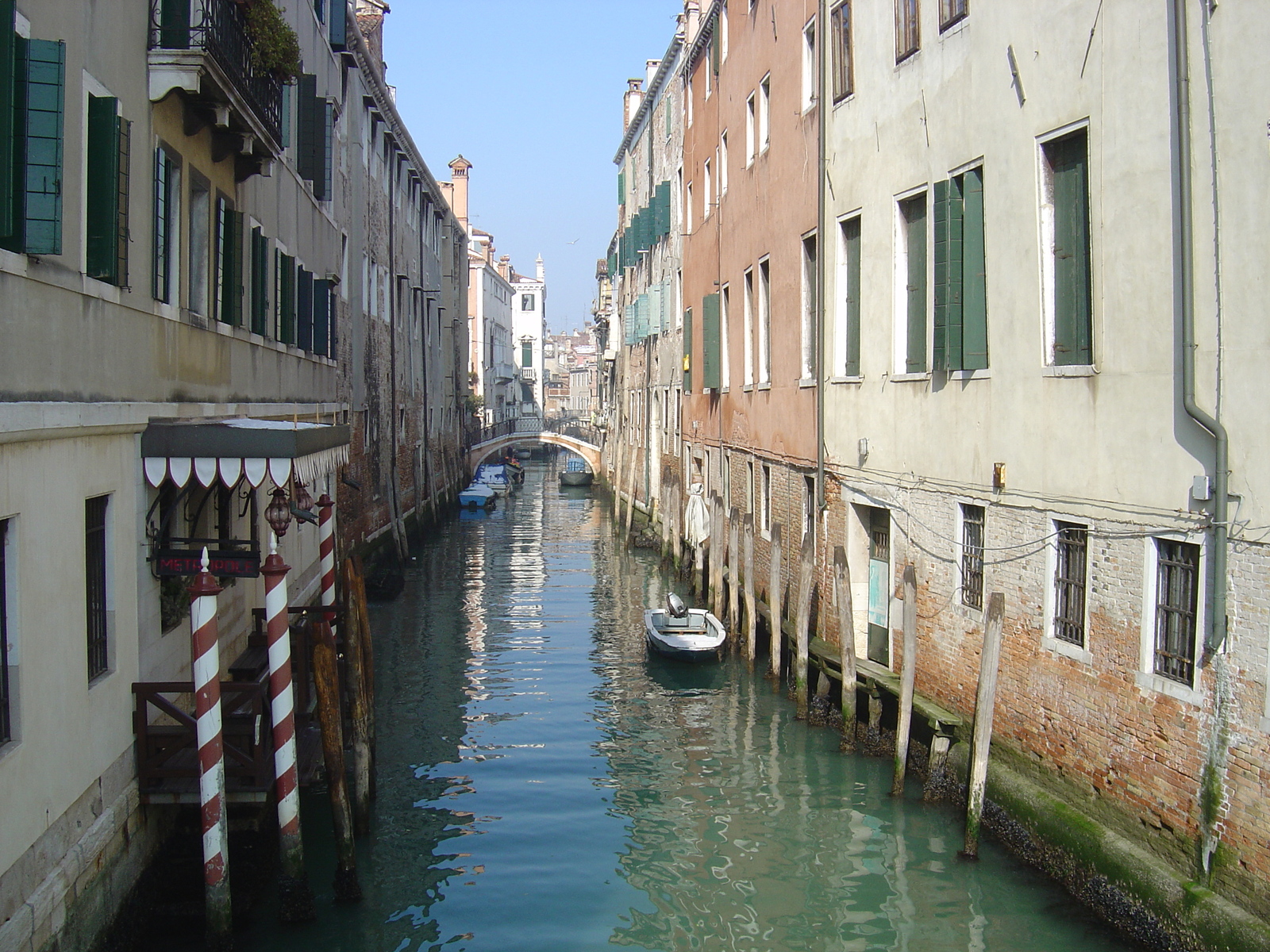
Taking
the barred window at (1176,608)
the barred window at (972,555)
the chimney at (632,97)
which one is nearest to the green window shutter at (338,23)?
the barred window at (972,555)

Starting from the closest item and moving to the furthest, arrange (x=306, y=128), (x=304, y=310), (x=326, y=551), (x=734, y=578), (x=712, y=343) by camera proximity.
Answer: (x=326, y=551) < (x=306, y=128) < (x=304, y=310) < (x=734, y=578) < (x=712, y=343)

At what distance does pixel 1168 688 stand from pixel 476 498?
3033 centimetres

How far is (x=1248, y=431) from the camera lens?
234 inches

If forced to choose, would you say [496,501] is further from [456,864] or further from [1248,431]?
[1248,431]

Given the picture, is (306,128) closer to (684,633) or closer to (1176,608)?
(684,633)

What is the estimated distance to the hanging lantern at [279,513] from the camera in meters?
7.75

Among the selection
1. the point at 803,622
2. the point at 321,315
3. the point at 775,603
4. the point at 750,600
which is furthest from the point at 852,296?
the point at 321,315

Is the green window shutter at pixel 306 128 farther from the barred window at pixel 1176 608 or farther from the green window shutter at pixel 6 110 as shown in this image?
the barred window at pixel 1176 608

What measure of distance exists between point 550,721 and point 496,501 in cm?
2713

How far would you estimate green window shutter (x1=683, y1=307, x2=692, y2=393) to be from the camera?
22761 mm

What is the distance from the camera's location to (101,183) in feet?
20.9

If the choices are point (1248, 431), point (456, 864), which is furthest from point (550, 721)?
point (1248, 431)

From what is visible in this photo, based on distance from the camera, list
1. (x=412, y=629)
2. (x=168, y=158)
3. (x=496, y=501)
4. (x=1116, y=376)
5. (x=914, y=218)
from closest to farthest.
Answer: (x=1116, y=376) < (x=168, y=158) < (x=914, y=218) < (x=412, y=629) < (x=496, y=501)

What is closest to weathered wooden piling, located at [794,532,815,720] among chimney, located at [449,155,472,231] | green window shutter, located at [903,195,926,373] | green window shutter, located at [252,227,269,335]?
green window shutter, located at [903,195,926,373]
